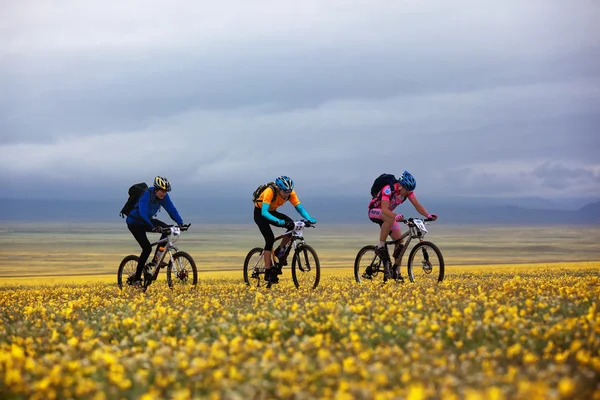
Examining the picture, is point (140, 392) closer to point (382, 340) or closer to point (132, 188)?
point (382, 340)

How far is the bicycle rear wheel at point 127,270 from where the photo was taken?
18.9 meters

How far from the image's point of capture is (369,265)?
18.2 metres

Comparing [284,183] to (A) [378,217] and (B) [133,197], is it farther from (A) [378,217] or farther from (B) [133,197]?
(B) [133,197]

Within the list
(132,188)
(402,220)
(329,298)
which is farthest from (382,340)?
(132,188)

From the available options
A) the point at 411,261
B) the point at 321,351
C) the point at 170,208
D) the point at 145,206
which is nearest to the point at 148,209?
the point at 145,206

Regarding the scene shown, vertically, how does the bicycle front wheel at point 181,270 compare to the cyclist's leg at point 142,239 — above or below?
below

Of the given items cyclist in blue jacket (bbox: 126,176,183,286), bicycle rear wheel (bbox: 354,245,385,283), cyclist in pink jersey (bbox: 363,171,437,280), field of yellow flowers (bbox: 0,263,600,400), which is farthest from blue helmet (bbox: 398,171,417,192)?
cyclist in blue jacket (bbox: 126,176,183,286)

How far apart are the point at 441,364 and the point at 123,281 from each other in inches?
553

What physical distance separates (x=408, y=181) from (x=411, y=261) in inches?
80.7

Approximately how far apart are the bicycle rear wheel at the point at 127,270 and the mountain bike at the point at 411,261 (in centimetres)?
632

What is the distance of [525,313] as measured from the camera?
992 cm

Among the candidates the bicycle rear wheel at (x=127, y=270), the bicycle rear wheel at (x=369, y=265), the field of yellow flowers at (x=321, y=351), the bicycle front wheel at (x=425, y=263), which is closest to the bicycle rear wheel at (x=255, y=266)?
the bicycle rear wheel at (x=369, y=265)

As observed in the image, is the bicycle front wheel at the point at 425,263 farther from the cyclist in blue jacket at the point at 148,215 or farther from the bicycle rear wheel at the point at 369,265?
the cyclist in blue jacket at the point at 148,215

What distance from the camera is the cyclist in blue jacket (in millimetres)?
17359
